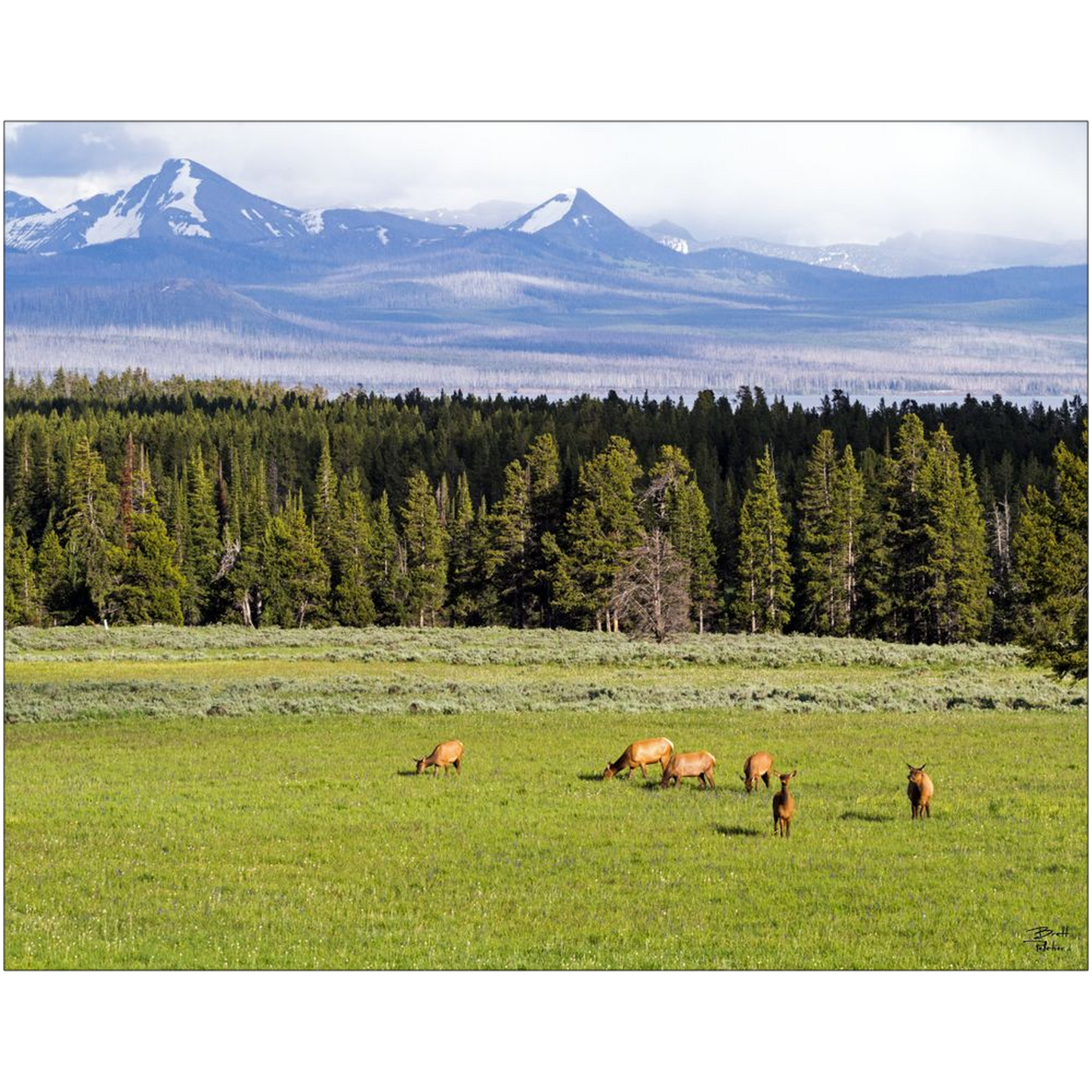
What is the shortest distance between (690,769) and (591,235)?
66185 mm

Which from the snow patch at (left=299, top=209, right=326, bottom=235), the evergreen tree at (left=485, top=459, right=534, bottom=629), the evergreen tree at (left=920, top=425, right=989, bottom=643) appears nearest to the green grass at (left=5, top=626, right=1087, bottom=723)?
the evergreen tree at (left=920, top=425, right=989, bottom=643)

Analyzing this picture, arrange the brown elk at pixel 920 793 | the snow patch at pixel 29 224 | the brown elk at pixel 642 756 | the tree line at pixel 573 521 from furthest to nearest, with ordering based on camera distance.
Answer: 1. the tree line at pixel 573 521
2. the snow patch at pixel 29 224
3. the brown elk at pixel 642 756
4. the brown elk at pixel 920 793

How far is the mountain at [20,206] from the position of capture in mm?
22547

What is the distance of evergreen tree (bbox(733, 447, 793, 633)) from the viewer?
74.8 m

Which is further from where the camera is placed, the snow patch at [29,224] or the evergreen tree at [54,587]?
the evergreen tree at [54,587]

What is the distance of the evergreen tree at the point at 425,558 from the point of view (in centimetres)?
8862

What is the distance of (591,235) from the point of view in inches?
3287

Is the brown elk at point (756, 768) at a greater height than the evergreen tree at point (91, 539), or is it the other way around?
the evergreen tree at point (91, 539)

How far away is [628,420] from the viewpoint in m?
117

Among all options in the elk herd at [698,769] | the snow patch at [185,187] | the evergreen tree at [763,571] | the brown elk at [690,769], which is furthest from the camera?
the evergreen tree at [763,571]

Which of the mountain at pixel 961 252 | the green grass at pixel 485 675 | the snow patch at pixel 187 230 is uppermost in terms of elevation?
the snow patch at pixel 187 230

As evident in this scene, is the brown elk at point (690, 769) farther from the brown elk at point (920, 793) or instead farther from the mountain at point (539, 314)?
the mountain at point (539, 314)

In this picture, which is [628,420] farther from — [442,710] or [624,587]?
[442,710]

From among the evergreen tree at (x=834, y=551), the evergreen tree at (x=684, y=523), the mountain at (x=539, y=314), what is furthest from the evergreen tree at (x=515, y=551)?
the evergreen tree at (x=834, y=551)
